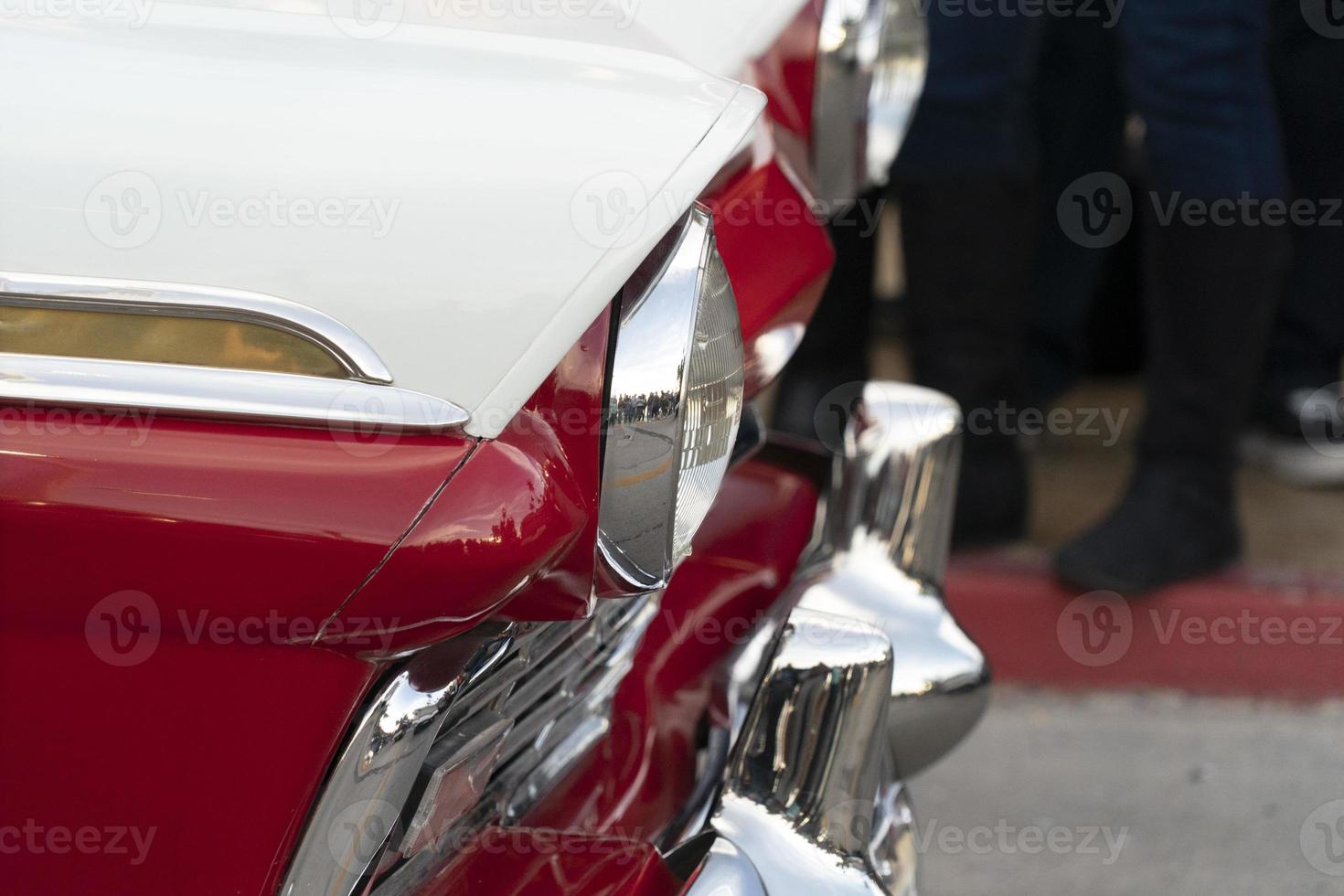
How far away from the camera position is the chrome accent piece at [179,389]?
0.80m

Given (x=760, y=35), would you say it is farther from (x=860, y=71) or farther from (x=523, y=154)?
(x=523, y=154)

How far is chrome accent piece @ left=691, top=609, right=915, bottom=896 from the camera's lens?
1059 mm

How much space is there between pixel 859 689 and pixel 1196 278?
1.36 m

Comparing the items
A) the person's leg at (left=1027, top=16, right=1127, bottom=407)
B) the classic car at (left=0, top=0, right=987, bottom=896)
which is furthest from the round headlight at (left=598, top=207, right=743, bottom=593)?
the person's leg at (left=1027, top=16, right=1127, bottom=407)

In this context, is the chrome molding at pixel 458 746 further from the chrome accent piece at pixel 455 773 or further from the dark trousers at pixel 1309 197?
the dark trousers at pixel 1309 197

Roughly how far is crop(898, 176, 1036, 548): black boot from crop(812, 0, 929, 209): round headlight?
2.61 ft

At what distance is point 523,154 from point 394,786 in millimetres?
408

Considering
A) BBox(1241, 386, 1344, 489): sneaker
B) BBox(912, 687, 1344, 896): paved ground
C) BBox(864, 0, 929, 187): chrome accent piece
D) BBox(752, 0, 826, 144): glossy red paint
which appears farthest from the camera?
BBox(1241, 386, 1344, 489): sneaker

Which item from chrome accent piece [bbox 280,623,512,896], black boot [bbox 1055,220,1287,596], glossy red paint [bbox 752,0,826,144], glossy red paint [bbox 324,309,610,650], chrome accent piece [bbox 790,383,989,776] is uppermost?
glossy red paint [bbox 752,0,826,144]

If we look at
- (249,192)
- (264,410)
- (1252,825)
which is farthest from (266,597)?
(1252,825)

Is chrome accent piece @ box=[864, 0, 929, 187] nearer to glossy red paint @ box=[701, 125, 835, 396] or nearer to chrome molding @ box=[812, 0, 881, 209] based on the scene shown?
chrome molding @ box=[812, 0, 881, 209]

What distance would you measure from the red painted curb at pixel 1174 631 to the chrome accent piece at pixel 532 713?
1158mm

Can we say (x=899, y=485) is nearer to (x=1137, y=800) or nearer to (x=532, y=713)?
(x=532, y=713)

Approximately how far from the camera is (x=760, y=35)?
1.29 metres
